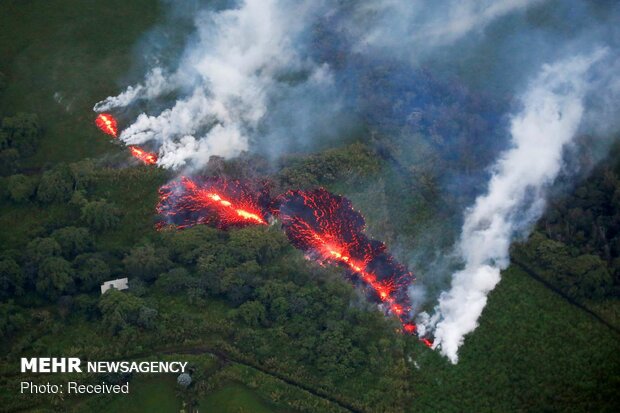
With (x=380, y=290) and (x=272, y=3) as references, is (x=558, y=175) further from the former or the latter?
(x=272, y=3)

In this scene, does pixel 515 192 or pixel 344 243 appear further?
pixel 515 192

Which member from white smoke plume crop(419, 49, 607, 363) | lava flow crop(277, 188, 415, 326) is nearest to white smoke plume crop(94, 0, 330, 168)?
lava flow crop(277, 188, 415, 326)

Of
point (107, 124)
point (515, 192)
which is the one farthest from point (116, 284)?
point (515, 192)

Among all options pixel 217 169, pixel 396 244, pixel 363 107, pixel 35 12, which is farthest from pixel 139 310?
pixel 35 12

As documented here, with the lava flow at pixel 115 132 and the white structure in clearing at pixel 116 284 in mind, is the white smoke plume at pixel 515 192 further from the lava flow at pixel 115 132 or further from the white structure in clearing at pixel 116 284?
the lava flow at pixel 115 132

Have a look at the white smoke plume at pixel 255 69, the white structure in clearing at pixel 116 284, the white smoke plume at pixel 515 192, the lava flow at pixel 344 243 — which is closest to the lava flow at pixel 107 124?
the white smoke plume at pixel 255 69

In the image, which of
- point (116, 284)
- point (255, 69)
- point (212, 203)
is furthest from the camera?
point (255, 69)

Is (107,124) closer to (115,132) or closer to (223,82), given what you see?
(115,132)
